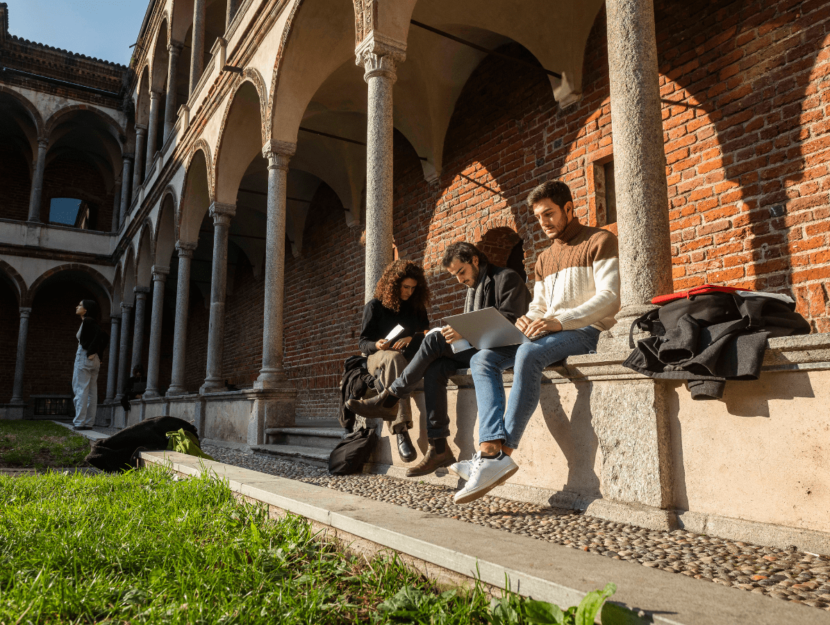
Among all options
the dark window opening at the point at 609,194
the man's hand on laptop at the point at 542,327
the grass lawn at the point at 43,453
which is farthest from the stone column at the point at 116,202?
the man's hand on laptop at the point at 542,327

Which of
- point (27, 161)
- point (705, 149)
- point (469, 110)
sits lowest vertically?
point (705, 149)

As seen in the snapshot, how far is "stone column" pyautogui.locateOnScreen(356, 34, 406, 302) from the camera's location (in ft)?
16.8

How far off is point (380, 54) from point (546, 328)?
3.50m

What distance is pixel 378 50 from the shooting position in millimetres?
5402

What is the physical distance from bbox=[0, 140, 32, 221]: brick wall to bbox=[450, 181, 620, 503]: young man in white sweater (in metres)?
21.6

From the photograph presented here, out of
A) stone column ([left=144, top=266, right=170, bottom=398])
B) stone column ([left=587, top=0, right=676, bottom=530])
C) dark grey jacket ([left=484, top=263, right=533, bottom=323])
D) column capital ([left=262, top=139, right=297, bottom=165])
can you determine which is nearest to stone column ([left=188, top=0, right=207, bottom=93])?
stone column ([left=144, top=266, right=170, bottom=398])

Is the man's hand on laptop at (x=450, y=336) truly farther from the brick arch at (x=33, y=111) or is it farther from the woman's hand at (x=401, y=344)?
the brick arch at (x=33, y=111)

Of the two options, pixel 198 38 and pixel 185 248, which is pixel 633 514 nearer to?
pixel 185 248

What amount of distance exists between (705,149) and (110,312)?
19158mm

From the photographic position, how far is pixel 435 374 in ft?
12.4

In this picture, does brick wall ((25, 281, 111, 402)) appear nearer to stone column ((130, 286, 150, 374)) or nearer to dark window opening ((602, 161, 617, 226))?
stone column ((130, 286, 150, 374))

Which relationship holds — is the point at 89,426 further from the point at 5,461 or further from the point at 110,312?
the point at 110,312

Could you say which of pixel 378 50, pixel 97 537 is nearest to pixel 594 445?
pixel 97 537

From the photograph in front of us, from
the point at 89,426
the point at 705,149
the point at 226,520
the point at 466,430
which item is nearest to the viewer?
the point at 226,520
